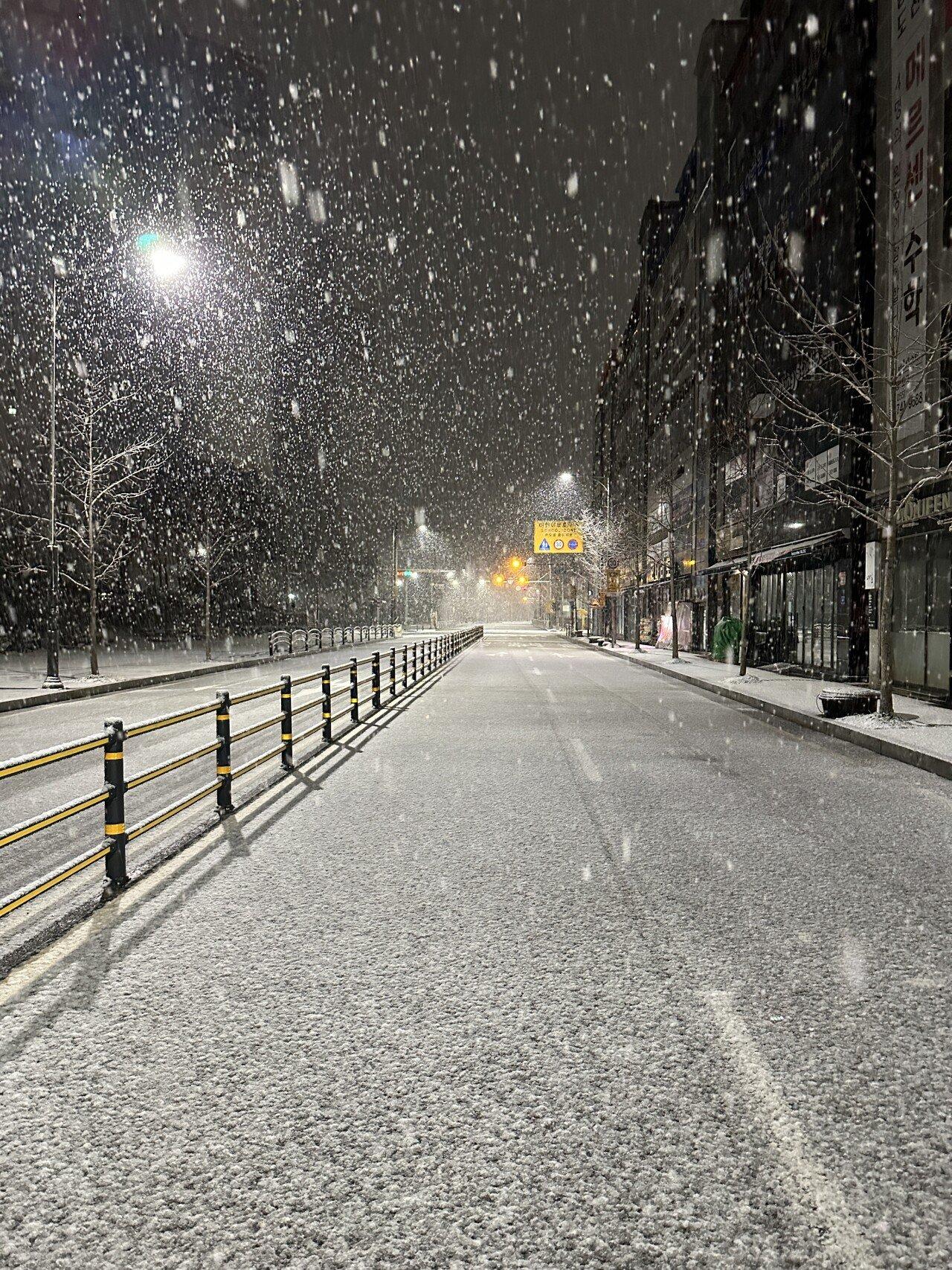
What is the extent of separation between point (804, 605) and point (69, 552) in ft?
114

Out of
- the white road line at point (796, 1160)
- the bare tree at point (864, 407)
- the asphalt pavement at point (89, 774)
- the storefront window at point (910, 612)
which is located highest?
the bare tree at point (864, 407)

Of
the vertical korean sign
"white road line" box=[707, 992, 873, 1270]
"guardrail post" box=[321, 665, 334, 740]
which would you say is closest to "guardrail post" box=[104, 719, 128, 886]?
"white road line" box=[707, 992, 873, 1270]

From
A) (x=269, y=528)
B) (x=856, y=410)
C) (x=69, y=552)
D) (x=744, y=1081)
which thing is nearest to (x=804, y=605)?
(x=856, y=410)

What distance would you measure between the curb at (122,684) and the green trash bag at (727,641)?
52.2ft

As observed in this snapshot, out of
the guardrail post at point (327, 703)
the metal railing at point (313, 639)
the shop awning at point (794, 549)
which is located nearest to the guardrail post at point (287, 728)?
the guardrail post at point (327, 703)

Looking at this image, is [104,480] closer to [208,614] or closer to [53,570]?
[208,614]

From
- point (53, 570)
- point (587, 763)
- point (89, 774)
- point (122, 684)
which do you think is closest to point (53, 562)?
point (53, 570)

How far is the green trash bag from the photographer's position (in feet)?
104

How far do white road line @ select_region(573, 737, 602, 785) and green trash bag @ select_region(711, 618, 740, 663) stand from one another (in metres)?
19.7

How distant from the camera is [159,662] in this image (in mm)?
30844

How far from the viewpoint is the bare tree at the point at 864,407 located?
16.5m

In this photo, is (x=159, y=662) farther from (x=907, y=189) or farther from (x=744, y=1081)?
(x=744, y=1081)

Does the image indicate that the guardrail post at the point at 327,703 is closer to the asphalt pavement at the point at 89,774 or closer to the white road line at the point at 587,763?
the asphalt pavement at the point at 89,774

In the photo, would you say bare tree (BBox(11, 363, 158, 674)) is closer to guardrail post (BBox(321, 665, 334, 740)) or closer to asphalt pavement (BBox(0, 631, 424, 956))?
asphalt pavement (BBox(0, 631, 424, 956))
